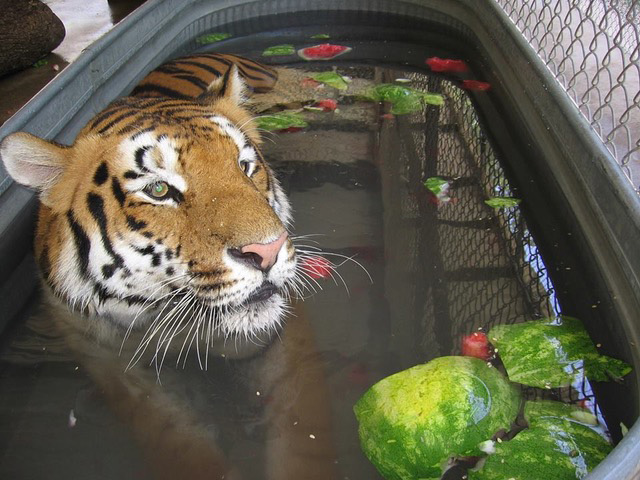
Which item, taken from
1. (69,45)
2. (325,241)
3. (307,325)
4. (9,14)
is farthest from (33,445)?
(69,45)

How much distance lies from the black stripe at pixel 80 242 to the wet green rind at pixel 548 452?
4.21 ft

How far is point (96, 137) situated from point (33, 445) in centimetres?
95

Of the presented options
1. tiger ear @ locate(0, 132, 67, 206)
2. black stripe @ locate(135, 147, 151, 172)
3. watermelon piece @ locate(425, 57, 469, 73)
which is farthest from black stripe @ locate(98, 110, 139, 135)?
watermelon piece @ locate(425, 57, 469, 73)

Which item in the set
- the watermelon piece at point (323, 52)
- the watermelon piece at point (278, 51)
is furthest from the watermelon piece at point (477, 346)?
the watermelon piece at point (278, 51)

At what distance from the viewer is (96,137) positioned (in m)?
2.01

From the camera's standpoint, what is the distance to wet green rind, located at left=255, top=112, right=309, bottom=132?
3.34m

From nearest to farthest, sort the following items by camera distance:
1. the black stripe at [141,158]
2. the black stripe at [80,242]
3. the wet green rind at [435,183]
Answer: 1. the black stripe at [141,158]
2. the black stripe at [80,242]
3. the wet green rind at [435,183]

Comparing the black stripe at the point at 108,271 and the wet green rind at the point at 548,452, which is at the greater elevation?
the black stripe at the point at 108,271

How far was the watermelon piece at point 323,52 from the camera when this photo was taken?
427 centimetres

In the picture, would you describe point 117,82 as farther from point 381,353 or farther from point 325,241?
point 381,353

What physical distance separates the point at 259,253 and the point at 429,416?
584mm

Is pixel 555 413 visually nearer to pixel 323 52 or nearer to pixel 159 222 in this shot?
pixel 159 222

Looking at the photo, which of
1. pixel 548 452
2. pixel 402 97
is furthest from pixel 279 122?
pixel 548 452

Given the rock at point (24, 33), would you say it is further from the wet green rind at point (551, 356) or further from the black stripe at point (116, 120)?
the wet green rind at point (551, 356)
